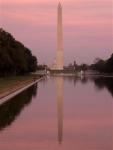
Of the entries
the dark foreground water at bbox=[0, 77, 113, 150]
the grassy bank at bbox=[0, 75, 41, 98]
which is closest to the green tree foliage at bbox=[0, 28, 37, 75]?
the grassy bank at bbox=[0, 75, 41, 98]

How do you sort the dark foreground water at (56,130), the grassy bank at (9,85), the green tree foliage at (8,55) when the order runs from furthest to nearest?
the green tree foliage at (8,55), the grassy bank at (9,85), the dark foreground water at (56,130)

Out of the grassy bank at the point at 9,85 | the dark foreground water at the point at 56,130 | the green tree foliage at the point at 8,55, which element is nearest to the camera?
the dark foreground water at the point at 56,130

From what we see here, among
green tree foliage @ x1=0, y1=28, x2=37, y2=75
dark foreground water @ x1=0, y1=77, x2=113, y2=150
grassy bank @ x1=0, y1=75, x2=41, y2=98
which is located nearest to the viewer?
dark foreground water @ x1=0, y1=77, x2=113, y2=150

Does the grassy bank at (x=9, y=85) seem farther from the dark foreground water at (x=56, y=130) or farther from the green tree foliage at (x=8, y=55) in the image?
the dark foreground water at (x=56, y=130)

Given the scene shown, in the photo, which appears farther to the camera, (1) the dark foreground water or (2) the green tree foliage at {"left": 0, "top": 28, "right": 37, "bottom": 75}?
(2) the green tree foliage at {"left": 0, "top": 28, "right": 37, "bottom": 75}

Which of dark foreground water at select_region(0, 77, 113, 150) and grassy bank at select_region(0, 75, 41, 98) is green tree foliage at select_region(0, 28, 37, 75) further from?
dark foreground water at select_region(0, 77, 113, 150)

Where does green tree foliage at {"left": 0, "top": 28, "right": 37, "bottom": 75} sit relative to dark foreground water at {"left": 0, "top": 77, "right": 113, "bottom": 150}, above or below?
above

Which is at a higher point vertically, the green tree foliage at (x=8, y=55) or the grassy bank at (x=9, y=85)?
the green tree foliage at (x=8, y=55)

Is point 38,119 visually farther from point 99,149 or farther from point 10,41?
point 10,41

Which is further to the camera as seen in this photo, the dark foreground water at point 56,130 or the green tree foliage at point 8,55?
the green tree foliage at point 8,55

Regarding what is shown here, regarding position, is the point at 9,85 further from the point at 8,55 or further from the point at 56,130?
the point at 56,130

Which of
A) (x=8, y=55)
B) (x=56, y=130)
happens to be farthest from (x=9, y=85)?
(x=56, y=130)

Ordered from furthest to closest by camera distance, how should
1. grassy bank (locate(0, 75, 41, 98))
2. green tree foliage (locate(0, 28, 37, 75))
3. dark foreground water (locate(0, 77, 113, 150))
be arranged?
green tree foliage (locate(0, 28, 37, 75)), grassy bank (locate(0, 75, 41, 98)), dark foreground water (locate(0, 77, 113, 150))

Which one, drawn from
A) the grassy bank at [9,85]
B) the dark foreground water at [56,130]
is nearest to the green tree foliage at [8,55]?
the grassy bank at [9,85]
